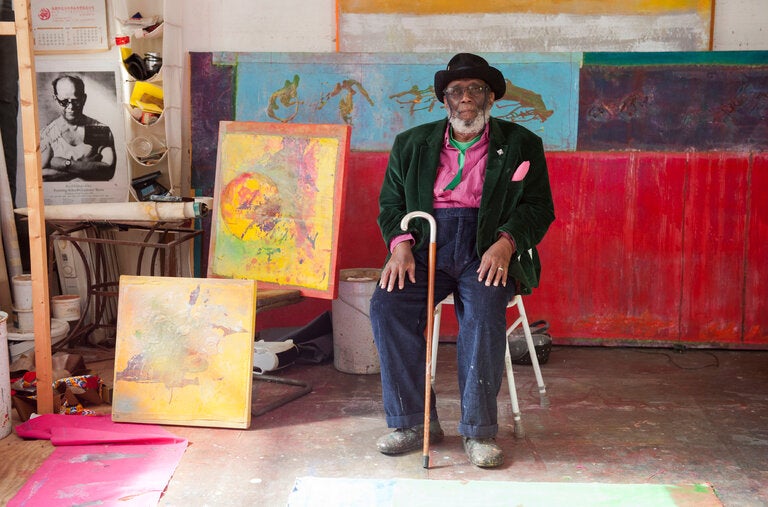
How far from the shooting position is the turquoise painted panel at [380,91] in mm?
4152

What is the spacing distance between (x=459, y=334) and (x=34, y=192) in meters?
1.70

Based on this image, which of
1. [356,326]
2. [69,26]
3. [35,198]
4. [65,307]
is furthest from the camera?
[69,26]

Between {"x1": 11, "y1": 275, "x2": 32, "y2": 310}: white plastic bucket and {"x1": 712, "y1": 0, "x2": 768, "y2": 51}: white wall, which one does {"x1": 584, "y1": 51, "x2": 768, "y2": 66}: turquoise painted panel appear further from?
{"x1": 11, "y1": 275, "x2": 32, "y2": 310}: white plastic bucket

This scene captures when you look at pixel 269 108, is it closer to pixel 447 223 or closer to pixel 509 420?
pixel 447 223

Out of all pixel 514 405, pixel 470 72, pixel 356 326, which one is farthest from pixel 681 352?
pixel 470 72

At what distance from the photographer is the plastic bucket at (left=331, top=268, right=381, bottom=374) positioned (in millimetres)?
3758

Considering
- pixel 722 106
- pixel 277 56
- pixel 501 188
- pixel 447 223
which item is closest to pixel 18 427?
pixel 447 223

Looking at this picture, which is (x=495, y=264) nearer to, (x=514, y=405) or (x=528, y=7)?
(x=514, y=405)

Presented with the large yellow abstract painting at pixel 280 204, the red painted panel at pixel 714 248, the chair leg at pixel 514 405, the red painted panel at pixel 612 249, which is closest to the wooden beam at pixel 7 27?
the large yellow abstract painting at pixel 280 204

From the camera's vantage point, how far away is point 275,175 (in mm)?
3443

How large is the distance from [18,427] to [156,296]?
693 millimetres

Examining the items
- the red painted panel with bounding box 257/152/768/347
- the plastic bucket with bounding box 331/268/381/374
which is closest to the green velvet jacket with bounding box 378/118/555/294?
the plastic bucket with bounding box 331/268/381/374

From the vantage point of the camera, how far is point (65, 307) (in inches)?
161

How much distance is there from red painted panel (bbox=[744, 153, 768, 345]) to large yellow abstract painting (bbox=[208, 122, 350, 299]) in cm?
222
